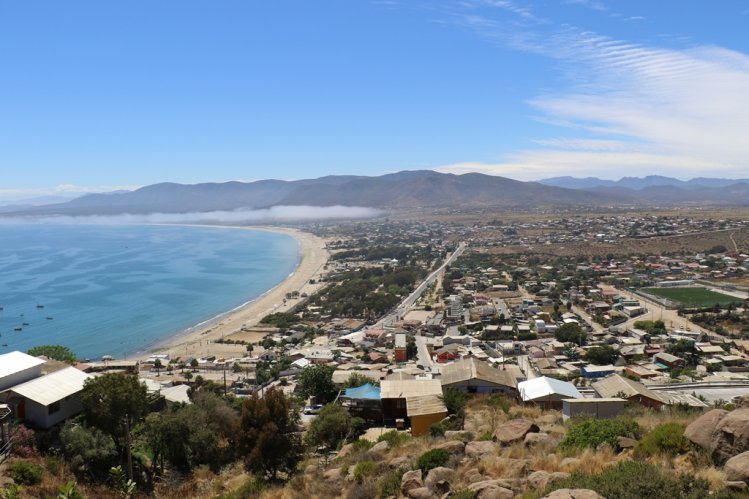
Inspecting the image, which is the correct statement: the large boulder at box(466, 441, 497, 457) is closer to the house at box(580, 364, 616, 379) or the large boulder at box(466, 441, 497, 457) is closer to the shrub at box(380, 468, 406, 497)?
the shrub at box(380, 468, 406, 497)

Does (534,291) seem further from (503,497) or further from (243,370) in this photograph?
(503,497)

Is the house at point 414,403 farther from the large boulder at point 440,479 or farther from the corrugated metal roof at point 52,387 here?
the corrugated metal roof at point 52,387

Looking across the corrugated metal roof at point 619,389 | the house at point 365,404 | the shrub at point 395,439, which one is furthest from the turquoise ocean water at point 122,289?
the corrugated metal roof at point 619,389

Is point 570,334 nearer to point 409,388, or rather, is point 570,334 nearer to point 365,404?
point 409,388

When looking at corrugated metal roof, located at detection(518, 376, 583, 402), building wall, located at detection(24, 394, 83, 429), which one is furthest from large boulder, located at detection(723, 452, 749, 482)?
building wall, located at detection(24, 394, 83, 429)

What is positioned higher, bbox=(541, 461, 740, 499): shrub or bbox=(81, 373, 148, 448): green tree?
bbox=(541, 461, 740, 499): shrub

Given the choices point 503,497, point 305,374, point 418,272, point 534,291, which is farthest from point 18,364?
point 418,272
